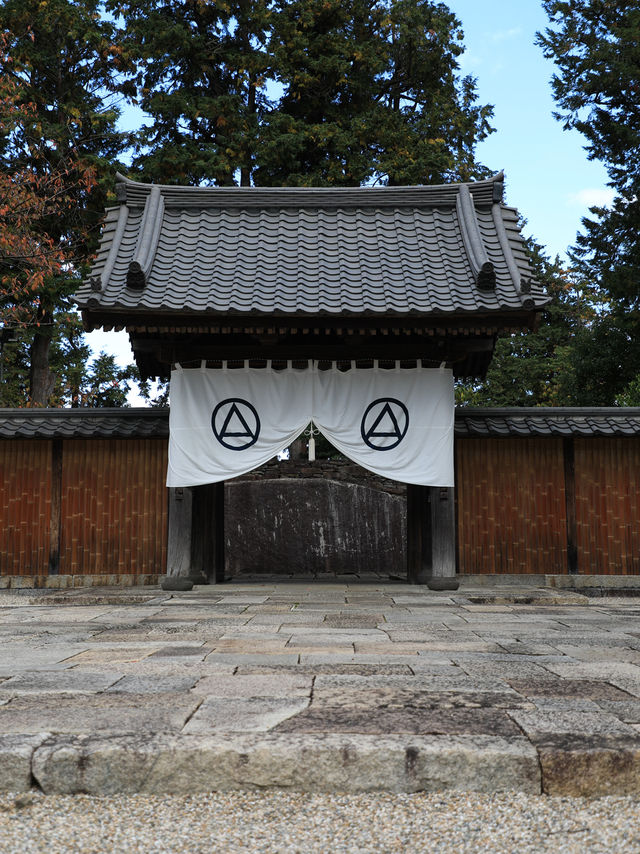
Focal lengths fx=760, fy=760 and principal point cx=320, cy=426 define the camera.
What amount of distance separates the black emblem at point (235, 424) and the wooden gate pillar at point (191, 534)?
935 mm

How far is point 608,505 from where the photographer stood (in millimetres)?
10398

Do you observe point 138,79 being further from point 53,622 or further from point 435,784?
point 435,784

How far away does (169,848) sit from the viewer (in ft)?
7.68

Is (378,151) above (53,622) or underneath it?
above

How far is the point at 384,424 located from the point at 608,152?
48.9 feet

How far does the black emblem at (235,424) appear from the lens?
9227 mm

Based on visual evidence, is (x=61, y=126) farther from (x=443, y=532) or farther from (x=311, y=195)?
(x=443, y=532)

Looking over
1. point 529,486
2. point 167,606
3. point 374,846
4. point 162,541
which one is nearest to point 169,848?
point 374,846

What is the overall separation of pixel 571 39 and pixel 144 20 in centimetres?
1140

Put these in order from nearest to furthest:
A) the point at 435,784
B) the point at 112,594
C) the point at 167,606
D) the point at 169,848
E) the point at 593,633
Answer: the point at 169,848, the point at 435,784, the point at 593,633, the point at 167,606, the point at 112,594

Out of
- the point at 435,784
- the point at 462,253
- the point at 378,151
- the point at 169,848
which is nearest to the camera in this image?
the point at 169,848

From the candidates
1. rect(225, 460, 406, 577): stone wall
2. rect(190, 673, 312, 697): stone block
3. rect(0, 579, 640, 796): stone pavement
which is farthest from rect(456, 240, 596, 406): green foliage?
rect(190, 673, 312, 697): stone block

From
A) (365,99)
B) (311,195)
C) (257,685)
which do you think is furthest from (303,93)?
(257,685)

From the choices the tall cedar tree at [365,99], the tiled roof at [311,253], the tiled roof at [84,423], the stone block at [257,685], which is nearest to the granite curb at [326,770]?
the stone block at [257,685]
